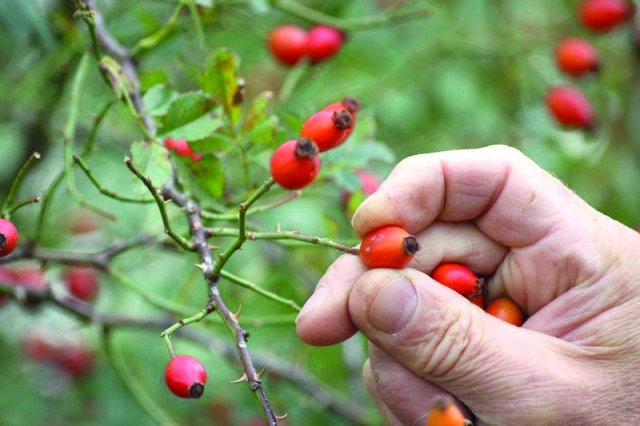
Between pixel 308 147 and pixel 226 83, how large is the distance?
14.8 inches

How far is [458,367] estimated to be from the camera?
1.44 meters

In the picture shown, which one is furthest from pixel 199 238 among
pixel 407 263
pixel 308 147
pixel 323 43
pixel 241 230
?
pixel 323 43

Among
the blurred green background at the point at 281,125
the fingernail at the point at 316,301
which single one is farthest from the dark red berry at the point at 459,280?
the blurred green background at the point at 281,125

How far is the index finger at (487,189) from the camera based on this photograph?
1552 mm

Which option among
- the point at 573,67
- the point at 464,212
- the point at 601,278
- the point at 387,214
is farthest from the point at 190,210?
the point at 573,67

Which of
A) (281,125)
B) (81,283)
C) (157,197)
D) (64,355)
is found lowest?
(64,355)

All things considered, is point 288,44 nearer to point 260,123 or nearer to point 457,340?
point 260,123

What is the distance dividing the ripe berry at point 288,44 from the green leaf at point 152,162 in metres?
0.85

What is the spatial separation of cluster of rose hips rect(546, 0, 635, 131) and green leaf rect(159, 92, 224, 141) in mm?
1645

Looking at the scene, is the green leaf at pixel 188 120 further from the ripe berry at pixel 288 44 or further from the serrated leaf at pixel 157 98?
the ripe berry at pixel 288 44

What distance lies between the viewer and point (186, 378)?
123 centimetres

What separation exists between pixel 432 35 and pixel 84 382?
1.83m

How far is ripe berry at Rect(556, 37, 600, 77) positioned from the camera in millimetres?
2680

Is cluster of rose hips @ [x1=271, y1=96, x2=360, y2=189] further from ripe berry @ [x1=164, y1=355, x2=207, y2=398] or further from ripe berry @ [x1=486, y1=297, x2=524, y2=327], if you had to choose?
ripe berry @ [x1=486, y1=297, x2=524, y2=327]
